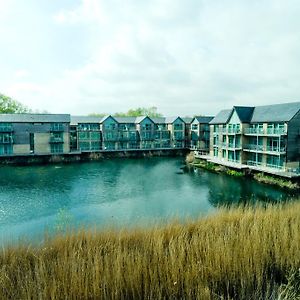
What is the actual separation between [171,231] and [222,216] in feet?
8.37

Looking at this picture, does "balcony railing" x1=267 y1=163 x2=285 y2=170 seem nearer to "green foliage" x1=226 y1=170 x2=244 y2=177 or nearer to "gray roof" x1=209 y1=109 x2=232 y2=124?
"green foliage" x1=226 y1=170 x2=244 y2=177

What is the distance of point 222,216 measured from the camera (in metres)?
10.2

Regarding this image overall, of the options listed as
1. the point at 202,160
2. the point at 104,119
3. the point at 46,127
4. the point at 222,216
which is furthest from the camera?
the point at 104,119

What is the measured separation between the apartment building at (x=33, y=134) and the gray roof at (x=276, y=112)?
28094 mm

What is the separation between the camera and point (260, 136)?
99.6 ft

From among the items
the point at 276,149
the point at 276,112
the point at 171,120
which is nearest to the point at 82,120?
the point at 171,120

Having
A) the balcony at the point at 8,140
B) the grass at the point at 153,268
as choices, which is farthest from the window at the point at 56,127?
the grass at the point at 153,268

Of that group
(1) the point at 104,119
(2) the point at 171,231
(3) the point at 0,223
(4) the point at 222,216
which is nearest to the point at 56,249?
(2) the point at 171,231

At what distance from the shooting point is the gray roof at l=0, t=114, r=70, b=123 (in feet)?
134

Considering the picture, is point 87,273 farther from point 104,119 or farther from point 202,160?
point 104,119

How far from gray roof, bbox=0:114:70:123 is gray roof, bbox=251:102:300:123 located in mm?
28151

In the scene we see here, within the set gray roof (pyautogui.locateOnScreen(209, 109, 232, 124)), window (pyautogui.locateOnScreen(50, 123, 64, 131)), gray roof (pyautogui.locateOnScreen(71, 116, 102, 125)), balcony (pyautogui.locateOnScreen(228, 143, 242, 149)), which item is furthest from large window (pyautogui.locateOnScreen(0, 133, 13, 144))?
balcony (pyautogui.locateOnScreen(228, 143, 242, 149))

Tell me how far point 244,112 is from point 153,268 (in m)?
29.9

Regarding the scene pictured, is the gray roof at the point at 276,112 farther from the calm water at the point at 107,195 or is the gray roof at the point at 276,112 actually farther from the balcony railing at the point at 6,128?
the balcony railing at the point at 6,128
